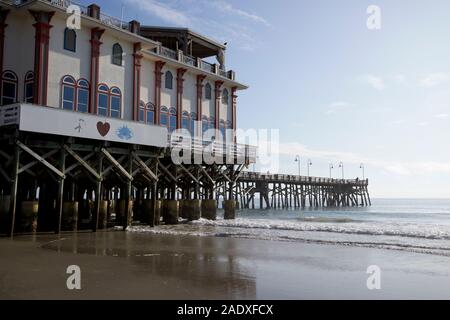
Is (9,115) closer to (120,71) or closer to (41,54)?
(41,54)

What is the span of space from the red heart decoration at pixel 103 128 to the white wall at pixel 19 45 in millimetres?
4185

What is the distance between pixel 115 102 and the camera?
23.7 metres

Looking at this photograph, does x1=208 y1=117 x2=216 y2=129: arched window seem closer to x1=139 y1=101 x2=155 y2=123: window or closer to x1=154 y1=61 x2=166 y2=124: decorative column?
x1=154 y1=61 x2=166 y2=124: decorative column

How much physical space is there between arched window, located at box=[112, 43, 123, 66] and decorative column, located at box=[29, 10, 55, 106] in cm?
392

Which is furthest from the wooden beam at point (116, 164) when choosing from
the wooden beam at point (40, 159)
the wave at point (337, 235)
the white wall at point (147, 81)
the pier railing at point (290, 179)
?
the pier railing at point (290, 179)

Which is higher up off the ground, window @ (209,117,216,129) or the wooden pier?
window @ (209,117,216,129)

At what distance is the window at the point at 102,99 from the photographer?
22766mm

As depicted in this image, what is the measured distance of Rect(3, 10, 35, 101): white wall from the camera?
67.0 ft

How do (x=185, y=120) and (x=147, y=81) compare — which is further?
(x=185, y=120)

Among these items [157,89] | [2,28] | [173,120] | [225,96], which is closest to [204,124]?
[173,120]

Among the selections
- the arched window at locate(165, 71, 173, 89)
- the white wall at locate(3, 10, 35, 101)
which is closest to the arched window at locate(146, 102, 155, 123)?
the arched window at locate(165, 71, 173, 89)

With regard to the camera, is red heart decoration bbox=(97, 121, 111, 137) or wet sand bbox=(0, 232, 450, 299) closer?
wet sand bbox=(0, 232, 450, 299)

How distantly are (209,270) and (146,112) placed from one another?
16960 mm
